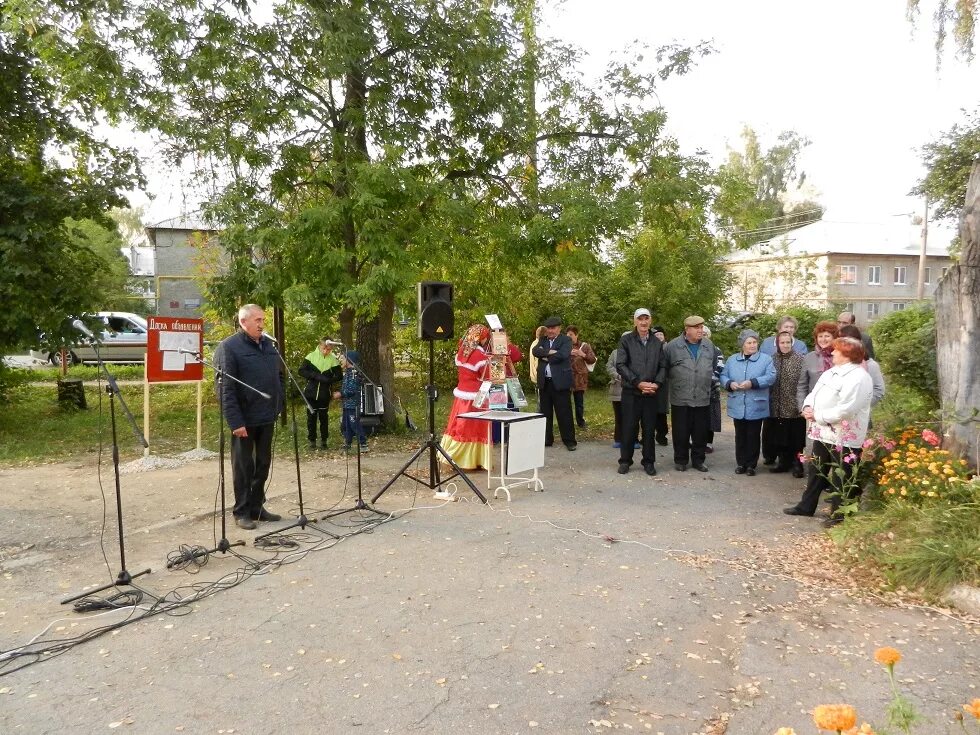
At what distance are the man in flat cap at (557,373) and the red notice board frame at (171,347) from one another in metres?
4.42

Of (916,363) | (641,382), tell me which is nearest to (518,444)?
(641,382)

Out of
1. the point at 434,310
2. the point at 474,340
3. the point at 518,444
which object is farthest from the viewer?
the point at 474,340

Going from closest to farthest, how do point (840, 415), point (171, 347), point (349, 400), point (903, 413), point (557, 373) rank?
1. point (840, 415)
2. point (903, 413)
3. point (171, 347)
4. point (557, 373)
5. point (349, 400)

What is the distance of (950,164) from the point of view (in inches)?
898

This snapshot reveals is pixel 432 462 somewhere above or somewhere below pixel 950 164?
below

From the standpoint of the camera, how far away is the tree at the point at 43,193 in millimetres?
9953

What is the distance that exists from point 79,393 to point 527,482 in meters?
10.2

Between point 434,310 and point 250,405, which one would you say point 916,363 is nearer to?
point 434,310

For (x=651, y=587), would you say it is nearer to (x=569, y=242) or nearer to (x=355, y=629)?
(x=355, y=629)

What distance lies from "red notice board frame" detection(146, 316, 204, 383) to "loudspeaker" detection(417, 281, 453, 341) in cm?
384

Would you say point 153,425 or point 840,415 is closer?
point 840,415

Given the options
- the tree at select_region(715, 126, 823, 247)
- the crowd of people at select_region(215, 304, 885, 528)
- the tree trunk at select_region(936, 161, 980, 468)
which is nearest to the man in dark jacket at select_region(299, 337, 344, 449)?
the crowd of people at select_region(215, 304, 885, 528)

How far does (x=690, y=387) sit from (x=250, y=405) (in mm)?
4725

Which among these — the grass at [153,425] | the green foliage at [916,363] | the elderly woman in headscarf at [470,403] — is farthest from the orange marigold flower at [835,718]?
the grass at [153,425]
